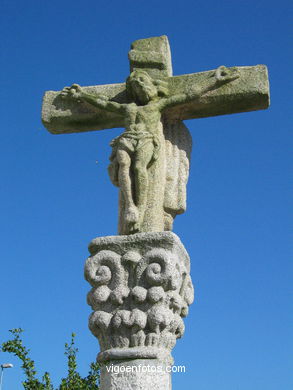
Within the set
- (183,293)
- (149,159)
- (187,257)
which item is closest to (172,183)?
(149,159)

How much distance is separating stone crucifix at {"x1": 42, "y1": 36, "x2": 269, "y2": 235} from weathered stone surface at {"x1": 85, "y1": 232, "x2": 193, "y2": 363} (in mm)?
343

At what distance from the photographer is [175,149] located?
224 inches

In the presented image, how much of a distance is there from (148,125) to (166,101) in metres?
0.38

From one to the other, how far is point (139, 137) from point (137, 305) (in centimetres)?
172

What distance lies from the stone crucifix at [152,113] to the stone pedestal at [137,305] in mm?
374

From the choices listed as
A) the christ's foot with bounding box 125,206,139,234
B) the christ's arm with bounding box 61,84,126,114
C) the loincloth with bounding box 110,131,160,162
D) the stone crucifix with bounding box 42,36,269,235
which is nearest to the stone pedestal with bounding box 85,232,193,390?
the christ's foot with bounding box 125,206,139,234

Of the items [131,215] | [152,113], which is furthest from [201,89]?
[131,215]

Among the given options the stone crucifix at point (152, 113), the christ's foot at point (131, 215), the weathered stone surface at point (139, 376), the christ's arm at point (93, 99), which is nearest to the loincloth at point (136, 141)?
the stone crucifix at point (152, 113)

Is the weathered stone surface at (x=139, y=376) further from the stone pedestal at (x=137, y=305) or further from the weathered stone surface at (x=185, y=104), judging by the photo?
the weathered stone surface at (x=185, y=104)

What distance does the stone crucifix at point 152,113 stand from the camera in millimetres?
5289

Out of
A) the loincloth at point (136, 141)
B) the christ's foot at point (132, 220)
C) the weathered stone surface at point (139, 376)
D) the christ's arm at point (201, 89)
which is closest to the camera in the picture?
the weathered stone surface at point (139, 376)

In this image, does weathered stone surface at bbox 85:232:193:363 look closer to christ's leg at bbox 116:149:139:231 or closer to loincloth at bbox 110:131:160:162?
christ's leg at bbox 116:149:139:231

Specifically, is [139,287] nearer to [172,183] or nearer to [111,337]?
[111,337]

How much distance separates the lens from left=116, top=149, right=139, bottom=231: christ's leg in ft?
16.8
